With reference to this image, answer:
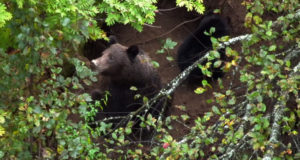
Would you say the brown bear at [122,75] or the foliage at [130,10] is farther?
the brown bear at [122,75]

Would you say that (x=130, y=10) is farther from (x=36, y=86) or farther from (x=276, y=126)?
(x=276, y=126)

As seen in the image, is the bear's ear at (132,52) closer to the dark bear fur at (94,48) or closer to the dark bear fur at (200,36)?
the dark bear fur at (200,36)

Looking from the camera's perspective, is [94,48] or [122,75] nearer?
[122,75]

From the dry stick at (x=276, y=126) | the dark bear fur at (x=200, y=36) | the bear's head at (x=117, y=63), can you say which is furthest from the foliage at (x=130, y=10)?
the dark bear fur at (x=200, y=36)

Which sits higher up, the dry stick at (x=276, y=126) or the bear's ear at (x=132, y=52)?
the bear's ear at (x=132, y=52)

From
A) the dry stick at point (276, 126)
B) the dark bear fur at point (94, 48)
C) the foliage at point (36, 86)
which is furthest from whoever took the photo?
the dark bear fur at point (94, 48)

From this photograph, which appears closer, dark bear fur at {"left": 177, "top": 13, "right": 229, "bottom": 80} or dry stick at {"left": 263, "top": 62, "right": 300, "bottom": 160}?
dry stick at {"left": 263, "top": 62, "right": 300, "bottom": 160}

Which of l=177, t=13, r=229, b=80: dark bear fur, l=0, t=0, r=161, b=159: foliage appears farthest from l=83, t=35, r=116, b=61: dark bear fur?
l=0, t=0, r=161, b=159: foliage

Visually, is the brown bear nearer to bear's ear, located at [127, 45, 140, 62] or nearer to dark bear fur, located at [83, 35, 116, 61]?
bear's ear, located at [127, 45, 140, 62]

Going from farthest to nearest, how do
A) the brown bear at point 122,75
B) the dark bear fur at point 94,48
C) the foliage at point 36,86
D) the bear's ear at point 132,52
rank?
1. the dark bear fur at point 94,48
2. the brown bear at point 122,75
3. the bear's ear at point 132,52
4. the foliage at point 36,86

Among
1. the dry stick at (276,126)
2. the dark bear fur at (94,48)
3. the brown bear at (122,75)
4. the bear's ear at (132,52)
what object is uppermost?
the dark bear fur at (94,48)

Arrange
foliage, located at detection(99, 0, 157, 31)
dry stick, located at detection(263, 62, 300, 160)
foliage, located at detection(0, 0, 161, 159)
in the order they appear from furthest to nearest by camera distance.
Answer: foliage, located at detection(99, 0, 157, 31), dry stick, located at detection(263, 62, 300, 160), foliage, located at detection(0, 0, 161, 159)

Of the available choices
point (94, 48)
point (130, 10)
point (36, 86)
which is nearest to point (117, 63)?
point (130, 10)

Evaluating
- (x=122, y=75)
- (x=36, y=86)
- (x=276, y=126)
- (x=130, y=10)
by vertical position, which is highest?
Answer: (x=130, y=10)
